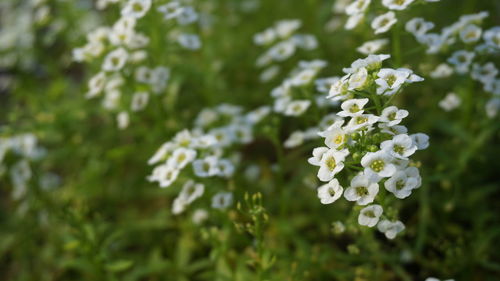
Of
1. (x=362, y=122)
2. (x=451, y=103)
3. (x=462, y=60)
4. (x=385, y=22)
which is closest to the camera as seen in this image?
(x=362, y=122)

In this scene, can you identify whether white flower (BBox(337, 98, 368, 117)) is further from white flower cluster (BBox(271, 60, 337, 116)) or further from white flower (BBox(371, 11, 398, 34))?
white flower cluster (BBox(271, 60, 337, 116))

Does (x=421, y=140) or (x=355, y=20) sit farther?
(x=355, y=20)

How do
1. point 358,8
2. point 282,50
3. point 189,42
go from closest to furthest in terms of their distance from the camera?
point 358,8 → point 189,42 → point 282,50

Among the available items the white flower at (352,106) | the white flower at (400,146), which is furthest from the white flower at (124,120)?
the white flower at (400,146)

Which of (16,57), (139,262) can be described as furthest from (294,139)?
(16,57)

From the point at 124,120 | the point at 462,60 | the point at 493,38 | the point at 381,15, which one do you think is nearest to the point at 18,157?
the point at 124,120

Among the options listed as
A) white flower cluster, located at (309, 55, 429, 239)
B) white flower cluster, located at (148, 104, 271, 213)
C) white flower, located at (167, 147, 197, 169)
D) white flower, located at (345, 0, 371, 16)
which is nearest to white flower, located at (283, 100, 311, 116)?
white flower cluster, located at (148, 104, 271, 213)

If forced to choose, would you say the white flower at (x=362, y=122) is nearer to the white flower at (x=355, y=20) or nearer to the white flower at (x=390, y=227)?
the white flower at (x=390, y=227)

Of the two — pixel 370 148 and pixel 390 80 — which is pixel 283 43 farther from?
pixel 370 148
